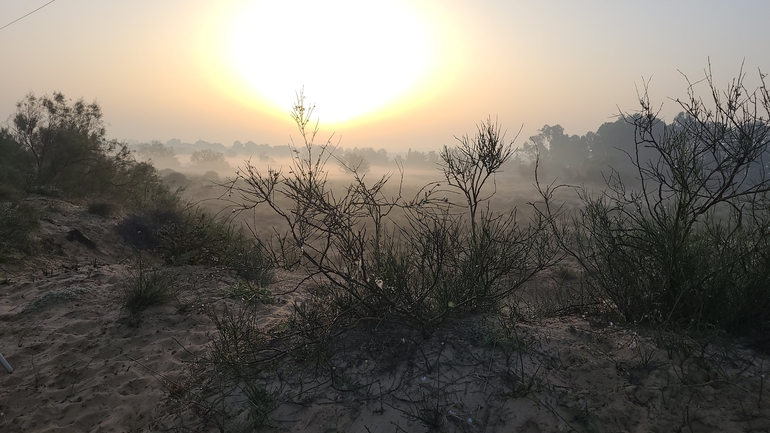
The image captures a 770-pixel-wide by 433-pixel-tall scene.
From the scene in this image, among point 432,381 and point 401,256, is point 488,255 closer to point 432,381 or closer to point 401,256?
point 401,256

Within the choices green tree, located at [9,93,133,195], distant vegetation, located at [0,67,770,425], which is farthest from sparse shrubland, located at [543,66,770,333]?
green tree, located at [9,93,133,195]

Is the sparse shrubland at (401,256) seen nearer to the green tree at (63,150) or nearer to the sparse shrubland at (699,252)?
the sparse shrubland at (699,252)

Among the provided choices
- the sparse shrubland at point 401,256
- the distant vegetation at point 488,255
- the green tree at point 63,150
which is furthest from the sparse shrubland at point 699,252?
the green tree at point 63,150

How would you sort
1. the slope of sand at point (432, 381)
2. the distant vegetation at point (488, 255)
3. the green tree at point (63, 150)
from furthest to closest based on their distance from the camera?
the green tree at point (63, 150)
the distant vegetation at point (488, 255)
the slope of sand at point (432, 381)

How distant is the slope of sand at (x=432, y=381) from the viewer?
2.82 meters

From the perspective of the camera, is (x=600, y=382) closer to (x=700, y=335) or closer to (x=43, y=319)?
(x=700, y=335)

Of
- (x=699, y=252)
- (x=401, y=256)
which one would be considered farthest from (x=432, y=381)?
(x=699, y=252)

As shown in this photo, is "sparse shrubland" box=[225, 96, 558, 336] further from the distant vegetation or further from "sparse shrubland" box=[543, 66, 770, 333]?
"sparse shrubland" box=[543, 66, 770, 333]

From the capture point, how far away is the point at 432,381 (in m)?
3.27

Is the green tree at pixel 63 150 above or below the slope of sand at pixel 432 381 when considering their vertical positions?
above

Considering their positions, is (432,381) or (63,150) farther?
(63,150)

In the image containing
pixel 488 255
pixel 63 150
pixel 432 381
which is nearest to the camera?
pixel 432 381

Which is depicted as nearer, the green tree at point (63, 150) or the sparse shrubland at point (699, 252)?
the sparse shrubland at point (699, 252)

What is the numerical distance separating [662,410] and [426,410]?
1.61 metres
